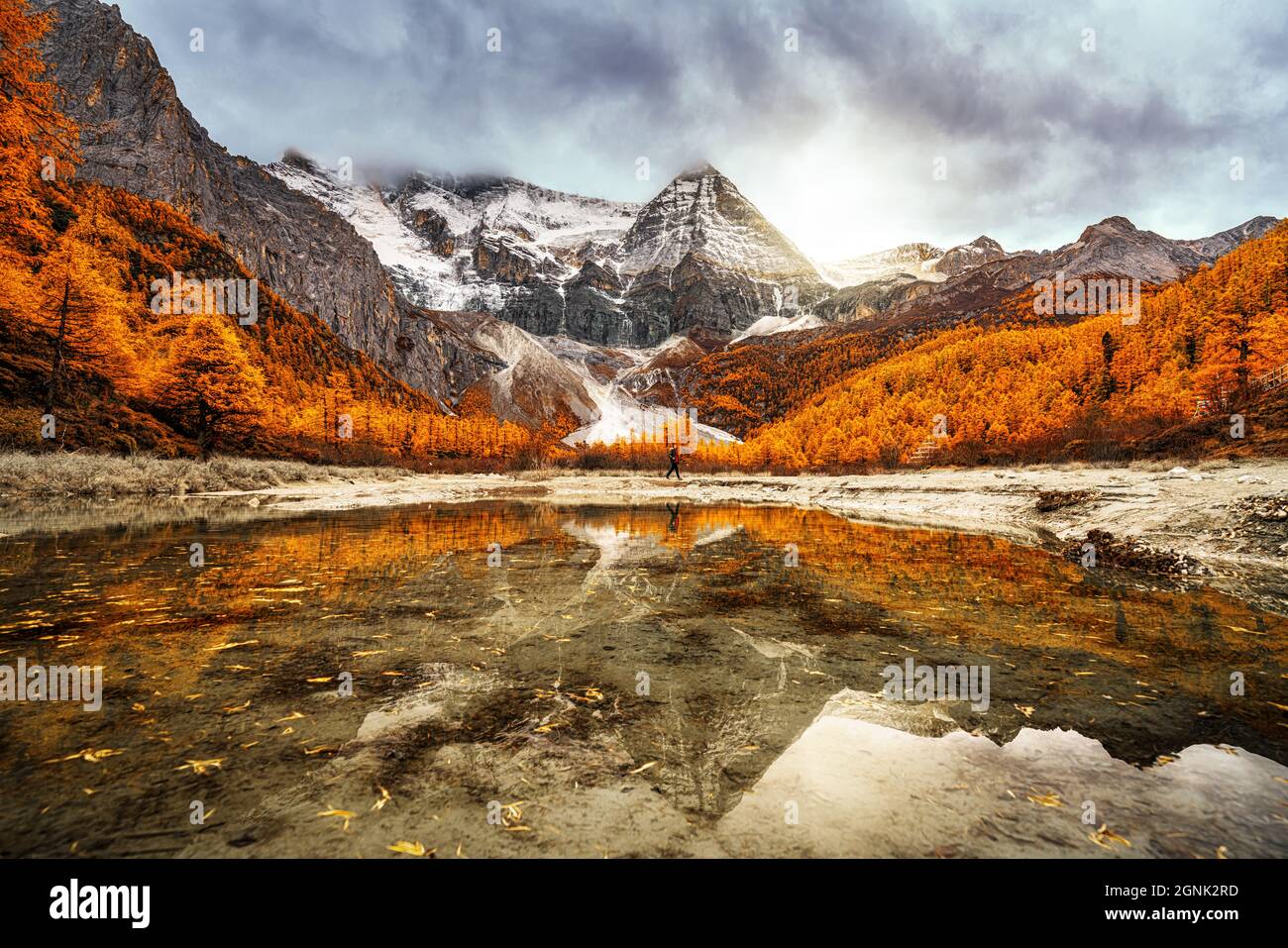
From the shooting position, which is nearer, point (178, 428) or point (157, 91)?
point (178, 428)

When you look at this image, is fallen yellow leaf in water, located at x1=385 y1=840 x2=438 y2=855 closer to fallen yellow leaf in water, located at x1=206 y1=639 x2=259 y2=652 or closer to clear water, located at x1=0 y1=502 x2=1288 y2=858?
clear water, located at x1=0 y1=502 x2=1288 y2=858

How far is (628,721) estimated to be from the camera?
3943 mm

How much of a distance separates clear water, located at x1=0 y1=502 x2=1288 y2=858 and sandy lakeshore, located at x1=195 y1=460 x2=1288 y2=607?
14.6ft

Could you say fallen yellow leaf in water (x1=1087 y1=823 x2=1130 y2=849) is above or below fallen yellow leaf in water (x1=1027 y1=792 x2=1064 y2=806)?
above

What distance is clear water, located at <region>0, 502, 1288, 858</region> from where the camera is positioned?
2.62 m

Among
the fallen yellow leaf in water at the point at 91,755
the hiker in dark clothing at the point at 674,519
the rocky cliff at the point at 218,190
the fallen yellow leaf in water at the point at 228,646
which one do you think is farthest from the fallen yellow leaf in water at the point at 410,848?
the rocky cliff at the point at 218,190

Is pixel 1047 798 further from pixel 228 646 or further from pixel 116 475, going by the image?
pixel 116 475

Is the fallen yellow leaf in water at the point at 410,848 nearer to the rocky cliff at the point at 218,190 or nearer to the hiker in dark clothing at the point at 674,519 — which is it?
the hiker in dark clothing at the point at 674,519

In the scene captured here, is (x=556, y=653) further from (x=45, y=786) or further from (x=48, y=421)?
(x=48, y=421)

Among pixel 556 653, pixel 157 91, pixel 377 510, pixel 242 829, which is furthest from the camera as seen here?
pixel 157 91

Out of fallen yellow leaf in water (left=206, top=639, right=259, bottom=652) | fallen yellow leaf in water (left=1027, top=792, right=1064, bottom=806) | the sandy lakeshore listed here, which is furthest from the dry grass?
fallen yellow leaf in water (left=1027, top=792, right=1064, bottom=806)

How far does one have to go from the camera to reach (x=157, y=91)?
103750 mm

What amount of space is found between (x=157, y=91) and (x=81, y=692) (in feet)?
524
